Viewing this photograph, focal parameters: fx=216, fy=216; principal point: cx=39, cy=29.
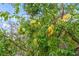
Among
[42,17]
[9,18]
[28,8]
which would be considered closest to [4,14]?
[9,18]

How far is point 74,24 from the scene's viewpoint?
1933mm

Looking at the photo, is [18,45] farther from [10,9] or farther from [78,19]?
[78,19]

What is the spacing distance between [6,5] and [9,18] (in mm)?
120

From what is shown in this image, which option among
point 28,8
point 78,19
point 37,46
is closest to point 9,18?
point 28,8

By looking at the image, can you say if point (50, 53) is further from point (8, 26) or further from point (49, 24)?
point (8, 26)

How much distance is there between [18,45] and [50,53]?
296 mm

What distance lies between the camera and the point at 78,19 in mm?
1936

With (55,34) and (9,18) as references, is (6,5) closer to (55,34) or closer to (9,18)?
(9,18)

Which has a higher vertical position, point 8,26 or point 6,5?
point 6,5

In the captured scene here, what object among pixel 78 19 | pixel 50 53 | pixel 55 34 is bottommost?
pixel 50 53

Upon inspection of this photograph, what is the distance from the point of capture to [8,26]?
1.94 metres

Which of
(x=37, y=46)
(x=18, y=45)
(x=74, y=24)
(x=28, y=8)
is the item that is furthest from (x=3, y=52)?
(x=74, y=24)

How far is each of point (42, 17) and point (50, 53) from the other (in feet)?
1.09

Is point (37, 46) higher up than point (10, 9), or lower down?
lower down
